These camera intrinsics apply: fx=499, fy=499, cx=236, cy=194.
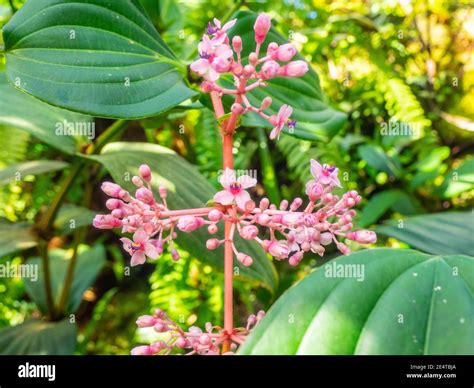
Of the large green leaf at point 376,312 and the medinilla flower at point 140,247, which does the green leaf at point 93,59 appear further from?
the large green leaf at point 376,312

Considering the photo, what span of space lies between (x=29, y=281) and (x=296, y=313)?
807 mm

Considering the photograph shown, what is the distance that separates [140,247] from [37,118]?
407 millimetres

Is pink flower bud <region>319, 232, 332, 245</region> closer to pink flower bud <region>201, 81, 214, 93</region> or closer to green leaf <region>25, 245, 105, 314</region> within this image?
pink flower bud <region>201, 81, 214, 93</region>

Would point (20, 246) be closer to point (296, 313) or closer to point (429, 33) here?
point (296, 313)

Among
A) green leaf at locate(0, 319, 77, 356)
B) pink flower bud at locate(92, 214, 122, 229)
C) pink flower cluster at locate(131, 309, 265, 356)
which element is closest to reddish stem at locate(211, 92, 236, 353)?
pink flower cluster at locate(131, 309, 265, 356)

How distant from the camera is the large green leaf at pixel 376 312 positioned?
384 mm

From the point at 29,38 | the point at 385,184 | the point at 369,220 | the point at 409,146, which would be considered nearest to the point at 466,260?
the point at 29,38

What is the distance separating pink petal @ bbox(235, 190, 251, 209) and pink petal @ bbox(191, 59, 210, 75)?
12cm

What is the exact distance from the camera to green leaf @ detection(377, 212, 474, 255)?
30.7 inches

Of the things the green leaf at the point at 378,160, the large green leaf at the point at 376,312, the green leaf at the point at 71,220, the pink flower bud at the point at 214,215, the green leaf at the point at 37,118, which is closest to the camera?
the large green leaf at the point at 376,312

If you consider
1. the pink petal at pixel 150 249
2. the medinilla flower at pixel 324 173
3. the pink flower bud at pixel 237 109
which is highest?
the pink flower bud at pixel 237 109

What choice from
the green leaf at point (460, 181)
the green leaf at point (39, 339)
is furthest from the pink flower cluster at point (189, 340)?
the green leaf at point (460, 181)

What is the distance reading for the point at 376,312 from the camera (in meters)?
0.41

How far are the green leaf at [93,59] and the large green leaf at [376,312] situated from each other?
0.92 ft
